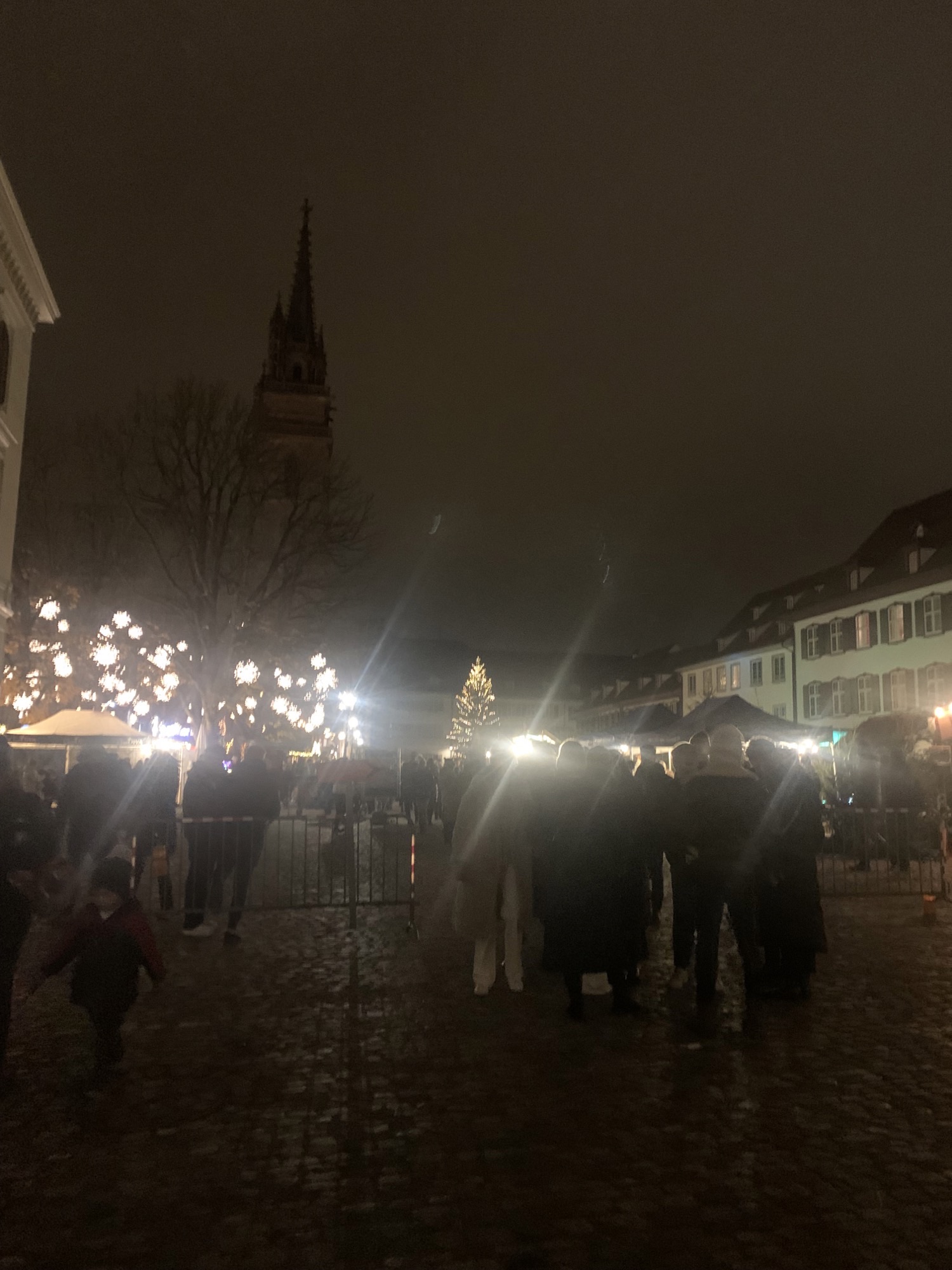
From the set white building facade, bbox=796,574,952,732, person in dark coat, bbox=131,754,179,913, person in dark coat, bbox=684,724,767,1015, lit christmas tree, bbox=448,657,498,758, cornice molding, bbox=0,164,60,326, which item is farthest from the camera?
lit christmas tree, bbox=448,657,498,758

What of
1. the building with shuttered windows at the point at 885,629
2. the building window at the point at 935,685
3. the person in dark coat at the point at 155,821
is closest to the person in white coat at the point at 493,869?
the person in dark coat at the point at 155,821

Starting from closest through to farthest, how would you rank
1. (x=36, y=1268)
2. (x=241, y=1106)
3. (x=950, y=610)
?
(x=36, y=1268) < (x=241, y=1106) < (x=950, y=610)

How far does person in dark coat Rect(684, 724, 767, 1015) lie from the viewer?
22.9 feet

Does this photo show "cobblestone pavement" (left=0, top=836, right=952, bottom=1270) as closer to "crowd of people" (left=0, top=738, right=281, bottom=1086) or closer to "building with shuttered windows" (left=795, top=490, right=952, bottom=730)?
"crowd of people" (left=0, top=738, right=281, bottom=1086)

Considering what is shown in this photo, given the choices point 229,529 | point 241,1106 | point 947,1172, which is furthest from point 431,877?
point 229,529


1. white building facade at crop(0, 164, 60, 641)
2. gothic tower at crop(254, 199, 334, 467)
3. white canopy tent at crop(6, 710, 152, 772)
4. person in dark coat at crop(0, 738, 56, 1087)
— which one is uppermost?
gothic tower at crop(254, 199, 334, 467)

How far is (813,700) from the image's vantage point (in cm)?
4572

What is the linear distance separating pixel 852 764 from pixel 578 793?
13.3m

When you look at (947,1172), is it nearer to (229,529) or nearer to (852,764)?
(852,764)

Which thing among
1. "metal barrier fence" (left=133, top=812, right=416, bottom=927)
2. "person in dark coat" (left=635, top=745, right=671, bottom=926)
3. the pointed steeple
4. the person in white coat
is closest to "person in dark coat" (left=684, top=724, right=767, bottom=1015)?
"person in dark coat" (left=635, top=745, right=671, bottom=926)

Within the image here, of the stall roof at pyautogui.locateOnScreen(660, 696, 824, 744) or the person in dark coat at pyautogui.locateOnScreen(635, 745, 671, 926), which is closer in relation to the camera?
the person in dark coat at pyautogui.locateOnScreen(635, 745, 671, 926)

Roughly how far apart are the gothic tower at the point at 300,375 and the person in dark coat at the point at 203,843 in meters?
78.1

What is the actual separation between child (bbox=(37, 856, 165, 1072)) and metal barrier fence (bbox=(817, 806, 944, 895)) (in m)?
8.99

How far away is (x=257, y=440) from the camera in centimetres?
2877
